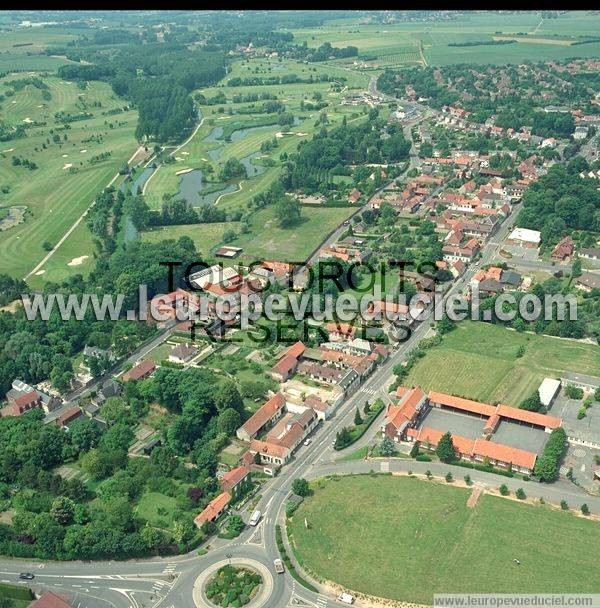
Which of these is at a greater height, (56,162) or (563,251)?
(56,162)

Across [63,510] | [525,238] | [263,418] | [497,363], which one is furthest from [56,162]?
[497,363]

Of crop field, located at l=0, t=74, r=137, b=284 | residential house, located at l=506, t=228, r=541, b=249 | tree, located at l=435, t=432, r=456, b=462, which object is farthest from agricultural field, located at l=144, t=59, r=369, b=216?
tree, located at l=435, t=432, r=456, b=462

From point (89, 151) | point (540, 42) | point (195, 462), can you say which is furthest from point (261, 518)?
point (540, 42)

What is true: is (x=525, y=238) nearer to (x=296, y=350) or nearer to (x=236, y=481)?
(x=296, y=350)

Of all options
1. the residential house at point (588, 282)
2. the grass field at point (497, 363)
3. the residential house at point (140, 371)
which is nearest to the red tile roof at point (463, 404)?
the grass field at point (497, 363)

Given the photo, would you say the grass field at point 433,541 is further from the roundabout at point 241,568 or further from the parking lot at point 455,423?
the parking lot at point 455,423

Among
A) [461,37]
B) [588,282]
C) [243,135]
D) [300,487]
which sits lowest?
[300,487]

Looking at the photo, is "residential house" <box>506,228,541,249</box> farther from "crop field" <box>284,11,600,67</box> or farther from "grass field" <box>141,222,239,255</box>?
"crop field" <box>284,11,600,67</box>

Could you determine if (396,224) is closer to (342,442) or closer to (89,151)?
(342,442)
